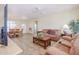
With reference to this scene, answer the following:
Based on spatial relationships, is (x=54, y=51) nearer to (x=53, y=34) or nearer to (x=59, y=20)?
(x=53, y=34)


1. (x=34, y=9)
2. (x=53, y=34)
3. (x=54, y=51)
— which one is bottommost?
(x=54, y=51)

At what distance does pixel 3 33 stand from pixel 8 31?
0.07m

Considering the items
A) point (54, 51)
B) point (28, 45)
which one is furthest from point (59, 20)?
point (28, 45)

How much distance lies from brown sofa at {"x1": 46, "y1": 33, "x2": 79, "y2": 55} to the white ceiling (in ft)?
1.39

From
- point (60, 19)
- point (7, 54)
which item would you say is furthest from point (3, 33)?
point (60, 19)

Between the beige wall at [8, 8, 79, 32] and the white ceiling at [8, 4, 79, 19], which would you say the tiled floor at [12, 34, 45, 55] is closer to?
the beige wall at [8, 8, 79, 32]

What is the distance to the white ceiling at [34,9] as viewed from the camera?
1877mm

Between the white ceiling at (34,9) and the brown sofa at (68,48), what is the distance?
0.42 meters

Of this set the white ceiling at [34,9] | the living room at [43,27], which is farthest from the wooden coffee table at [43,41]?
the white ceiling at [34,9]

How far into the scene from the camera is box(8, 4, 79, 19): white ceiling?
1.88 m

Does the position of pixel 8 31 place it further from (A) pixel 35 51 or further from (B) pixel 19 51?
(A) pixel 35 51

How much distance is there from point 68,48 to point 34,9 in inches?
27.7

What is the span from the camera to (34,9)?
1898 millimetres
